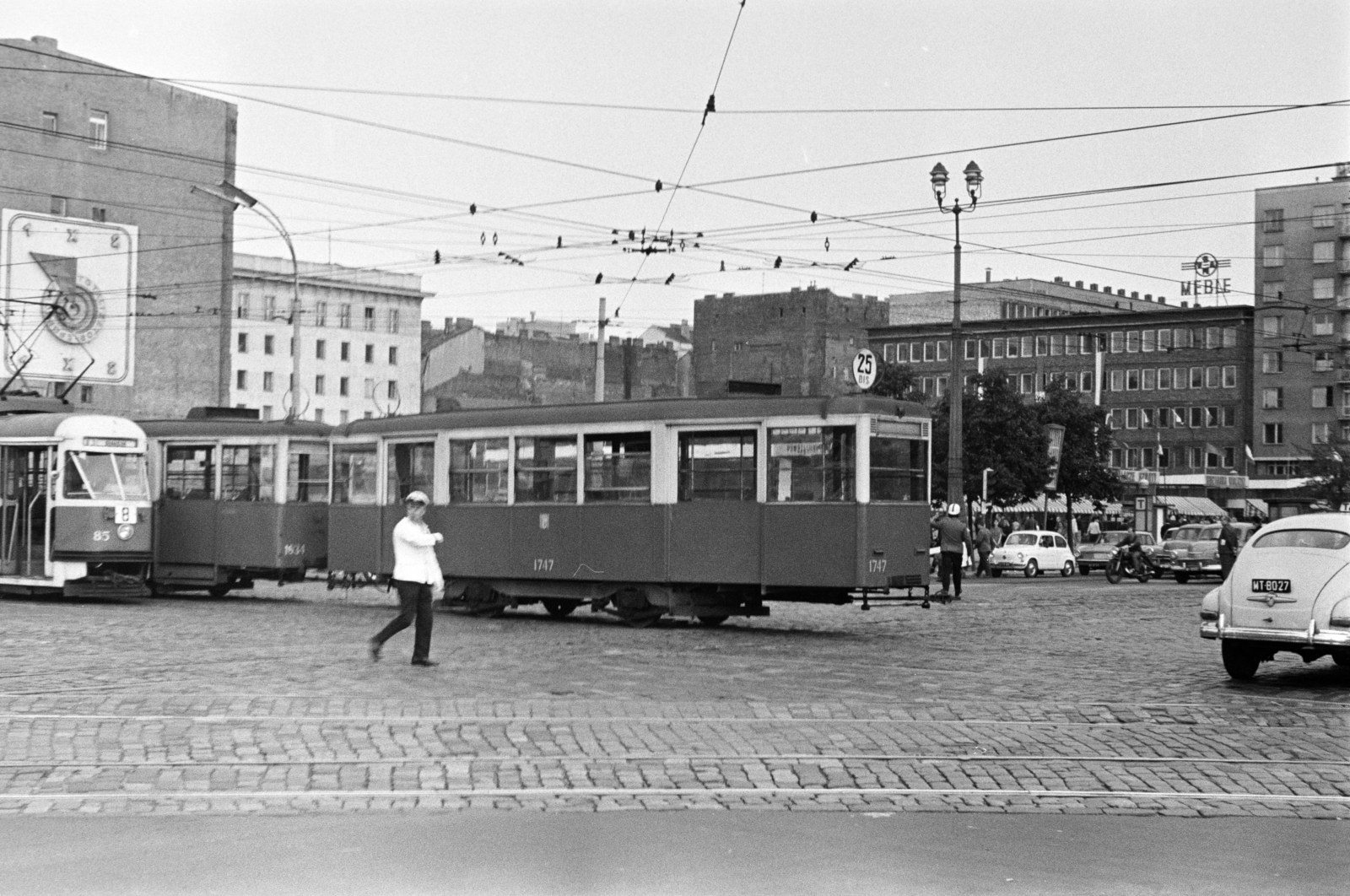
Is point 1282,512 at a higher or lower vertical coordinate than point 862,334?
lower

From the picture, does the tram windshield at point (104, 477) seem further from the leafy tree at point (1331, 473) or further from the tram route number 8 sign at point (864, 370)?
the leafy tree at point (1331, 473)

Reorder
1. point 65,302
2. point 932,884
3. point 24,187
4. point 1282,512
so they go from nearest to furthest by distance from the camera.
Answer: point 932,884, point 65,302, point 24,187, point 1282,512

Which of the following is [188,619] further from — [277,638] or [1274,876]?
[1274,876]

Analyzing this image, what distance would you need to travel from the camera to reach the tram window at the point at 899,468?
67.7 feet

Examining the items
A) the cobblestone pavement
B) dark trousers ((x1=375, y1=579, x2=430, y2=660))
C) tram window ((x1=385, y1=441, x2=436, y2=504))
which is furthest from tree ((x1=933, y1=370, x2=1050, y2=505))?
dark trousers ((x1=375, y1=579, x2=430, y2=660))

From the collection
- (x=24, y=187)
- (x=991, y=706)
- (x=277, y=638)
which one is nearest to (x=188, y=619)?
(x=277, y=638)

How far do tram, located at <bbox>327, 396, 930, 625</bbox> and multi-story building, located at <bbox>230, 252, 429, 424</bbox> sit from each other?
85316mm

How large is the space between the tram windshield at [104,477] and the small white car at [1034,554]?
30.6 metres

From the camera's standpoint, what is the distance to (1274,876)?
7070 millimetres

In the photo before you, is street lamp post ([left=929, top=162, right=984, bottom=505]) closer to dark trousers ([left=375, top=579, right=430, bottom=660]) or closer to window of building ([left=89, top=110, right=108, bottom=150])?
dark trousers ([left=375, top=579, right=430, bottom=660])

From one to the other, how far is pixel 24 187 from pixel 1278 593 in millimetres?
52970

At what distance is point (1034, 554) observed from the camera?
5294 centimetres

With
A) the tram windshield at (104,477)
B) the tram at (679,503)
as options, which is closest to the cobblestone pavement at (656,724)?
the tram at (679,503)

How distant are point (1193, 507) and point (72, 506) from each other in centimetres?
7513
